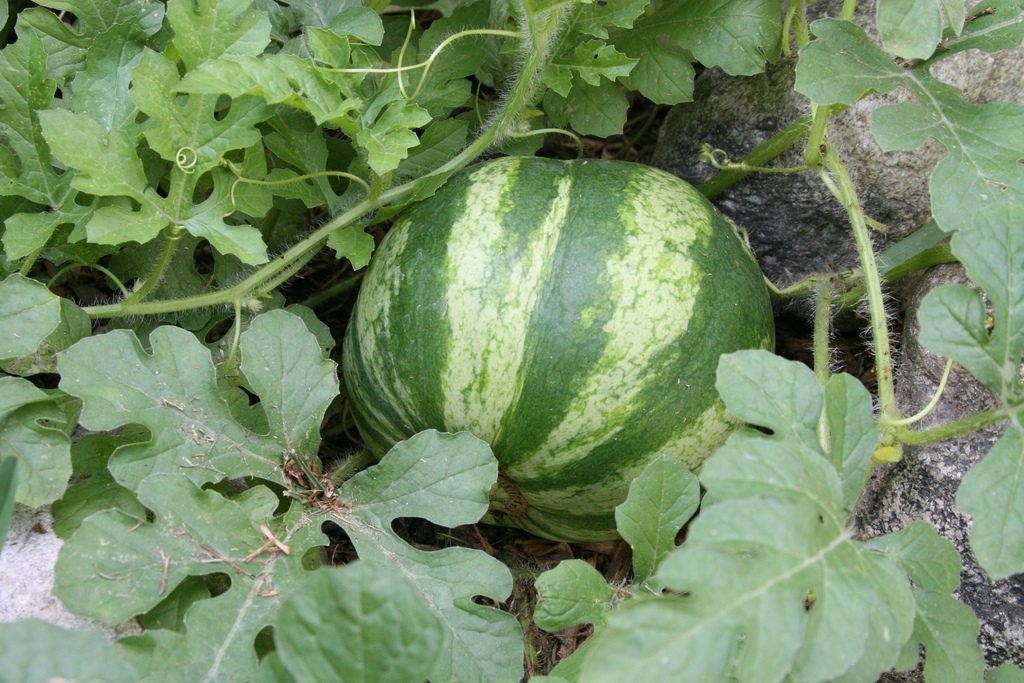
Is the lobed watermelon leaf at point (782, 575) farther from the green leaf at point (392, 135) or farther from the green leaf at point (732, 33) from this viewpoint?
the green leaf at point (732, 33)

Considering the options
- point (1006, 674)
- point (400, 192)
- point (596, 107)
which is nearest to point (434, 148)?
point (400, 192)


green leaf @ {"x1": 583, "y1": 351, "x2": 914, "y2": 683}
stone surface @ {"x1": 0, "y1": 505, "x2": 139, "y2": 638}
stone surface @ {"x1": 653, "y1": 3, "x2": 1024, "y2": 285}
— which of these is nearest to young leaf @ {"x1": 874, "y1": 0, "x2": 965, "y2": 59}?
stone surface @ {"x1": 653, "y1": 3, "x2": 1024, "y2": 285}

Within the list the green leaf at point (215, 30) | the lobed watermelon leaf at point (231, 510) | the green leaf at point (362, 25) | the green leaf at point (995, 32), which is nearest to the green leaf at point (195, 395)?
the lobed watermelon leaf at point (231, 510)

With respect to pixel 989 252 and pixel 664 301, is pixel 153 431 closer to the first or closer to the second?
pixel 664 301

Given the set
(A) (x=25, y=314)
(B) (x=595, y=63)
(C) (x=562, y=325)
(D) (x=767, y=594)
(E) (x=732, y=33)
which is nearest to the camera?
(D) (x=767, y=594)

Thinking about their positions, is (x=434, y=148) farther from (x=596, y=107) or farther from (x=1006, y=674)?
(x=1006, y=674)

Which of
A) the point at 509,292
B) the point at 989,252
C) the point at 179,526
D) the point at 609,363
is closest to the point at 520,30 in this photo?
the point at 509,292
